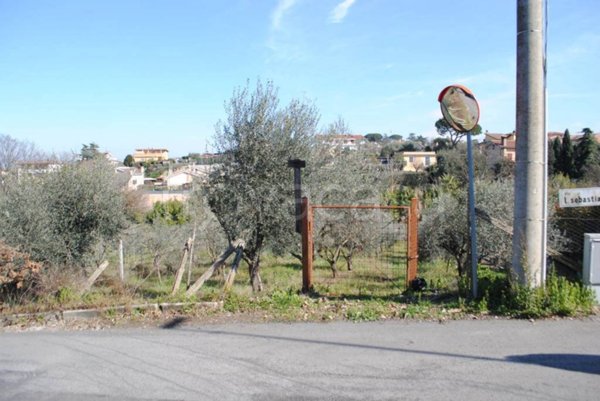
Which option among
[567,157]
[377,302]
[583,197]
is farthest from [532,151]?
[567,157]

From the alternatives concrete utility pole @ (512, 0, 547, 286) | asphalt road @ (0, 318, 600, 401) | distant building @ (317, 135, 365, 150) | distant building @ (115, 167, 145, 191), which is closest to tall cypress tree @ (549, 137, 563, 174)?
distant building @ (317, 135, 365, 150)

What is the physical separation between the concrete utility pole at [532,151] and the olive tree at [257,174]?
15.5 ft

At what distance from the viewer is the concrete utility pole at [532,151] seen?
537 cm

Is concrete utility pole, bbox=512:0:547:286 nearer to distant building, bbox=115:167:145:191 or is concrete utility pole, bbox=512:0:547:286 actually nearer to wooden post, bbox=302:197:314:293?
wooden post, bbox=302:197:314:293

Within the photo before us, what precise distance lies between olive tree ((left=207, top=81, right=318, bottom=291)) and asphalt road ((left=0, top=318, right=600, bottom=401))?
12.9 ft

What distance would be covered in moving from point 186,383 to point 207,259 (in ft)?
47.2

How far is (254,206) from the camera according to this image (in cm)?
907

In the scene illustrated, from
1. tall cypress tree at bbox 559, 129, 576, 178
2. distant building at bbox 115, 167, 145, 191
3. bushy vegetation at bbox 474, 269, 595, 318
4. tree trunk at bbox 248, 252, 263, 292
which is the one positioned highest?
tall cypress tree at bbox 559, 129, 576, 178

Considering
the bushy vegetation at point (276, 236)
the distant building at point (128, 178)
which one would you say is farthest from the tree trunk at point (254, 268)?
the distant building at point (128, 178)

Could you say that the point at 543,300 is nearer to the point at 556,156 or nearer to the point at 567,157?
the point at 567,157

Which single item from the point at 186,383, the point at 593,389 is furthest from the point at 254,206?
the point at 593,389

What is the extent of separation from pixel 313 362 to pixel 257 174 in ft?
17.7

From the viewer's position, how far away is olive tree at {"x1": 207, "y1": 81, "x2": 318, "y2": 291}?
902cm

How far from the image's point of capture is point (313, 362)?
420 cm
